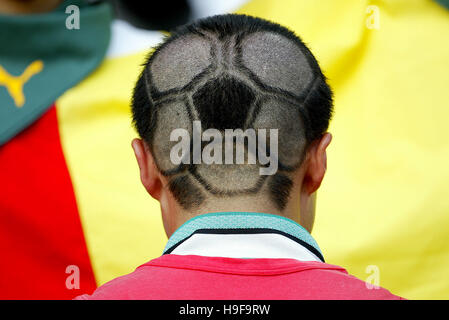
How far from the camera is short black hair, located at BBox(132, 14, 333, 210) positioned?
0.90 meters

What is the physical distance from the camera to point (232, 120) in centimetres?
89

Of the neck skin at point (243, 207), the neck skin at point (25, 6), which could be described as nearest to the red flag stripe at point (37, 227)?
the neck skin at point (25, 6)

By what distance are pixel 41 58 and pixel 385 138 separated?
2.84 ft

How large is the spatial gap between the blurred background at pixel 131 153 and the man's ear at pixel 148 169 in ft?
1.98

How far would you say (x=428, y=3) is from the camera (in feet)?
5.74

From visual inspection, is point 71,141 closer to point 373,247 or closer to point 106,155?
point 106,155

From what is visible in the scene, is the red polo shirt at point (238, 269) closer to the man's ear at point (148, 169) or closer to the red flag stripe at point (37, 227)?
the man's ear at point (148, 169)

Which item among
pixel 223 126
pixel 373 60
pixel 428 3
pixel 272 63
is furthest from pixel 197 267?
pixel 428 3

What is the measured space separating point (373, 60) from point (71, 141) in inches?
30.5

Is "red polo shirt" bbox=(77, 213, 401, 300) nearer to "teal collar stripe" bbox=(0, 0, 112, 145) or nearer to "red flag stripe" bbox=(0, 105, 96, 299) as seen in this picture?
"red flag stripe" bbox=(0, 105, 96, 299)

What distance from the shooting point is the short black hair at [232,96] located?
90cm

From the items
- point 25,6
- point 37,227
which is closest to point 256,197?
point 37,227

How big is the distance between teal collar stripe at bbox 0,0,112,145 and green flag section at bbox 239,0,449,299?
42cm

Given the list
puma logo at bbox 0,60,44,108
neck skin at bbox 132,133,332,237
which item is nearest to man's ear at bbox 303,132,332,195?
neck skin at bbox 132,133,332,237
